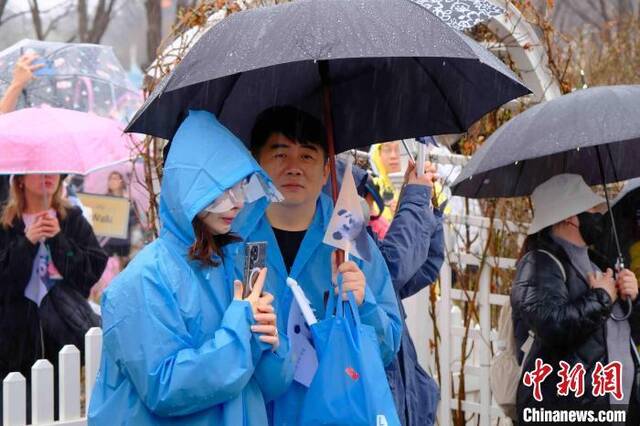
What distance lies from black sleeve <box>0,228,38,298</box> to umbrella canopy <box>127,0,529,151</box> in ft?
6.96

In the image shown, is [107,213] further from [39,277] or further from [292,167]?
[292,167]

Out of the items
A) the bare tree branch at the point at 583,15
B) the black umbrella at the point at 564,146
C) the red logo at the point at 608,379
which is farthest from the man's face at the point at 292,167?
the bare tree branch at the point at 583,15

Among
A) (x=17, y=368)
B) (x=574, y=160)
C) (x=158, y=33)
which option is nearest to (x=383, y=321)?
Answer: (x=574, y=160)

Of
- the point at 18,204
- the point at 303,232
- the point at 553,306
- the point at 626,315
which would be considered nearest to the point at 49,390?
the point at 18,204

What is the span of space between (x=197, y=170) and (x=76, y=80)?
3.81 m

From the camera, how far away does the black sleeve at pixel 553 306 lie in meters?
5.18

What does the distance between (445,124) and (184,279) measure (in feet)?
5.62

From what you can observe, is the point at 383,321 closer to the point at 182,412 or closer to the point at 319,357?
the point at 319,357

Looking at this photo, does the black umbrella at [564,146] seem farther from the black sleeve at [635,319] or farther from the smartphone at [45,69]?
the smartphone at [45,69]

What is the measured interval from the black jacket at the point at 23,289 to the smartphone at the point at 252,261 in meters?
2.92

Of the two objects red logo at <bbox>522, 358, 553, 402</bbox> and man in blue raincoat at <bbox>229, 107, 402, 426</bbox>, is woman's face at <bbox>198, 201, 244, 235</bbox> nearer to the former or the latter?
man in blue raincoat at <bbox>229, 107, 402, 426</bbox>

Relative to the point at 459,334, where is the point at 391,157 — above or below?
above

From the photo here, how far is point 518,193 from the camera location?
19.5 feet

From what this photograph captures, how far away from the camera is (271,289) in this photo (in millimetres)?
3957
